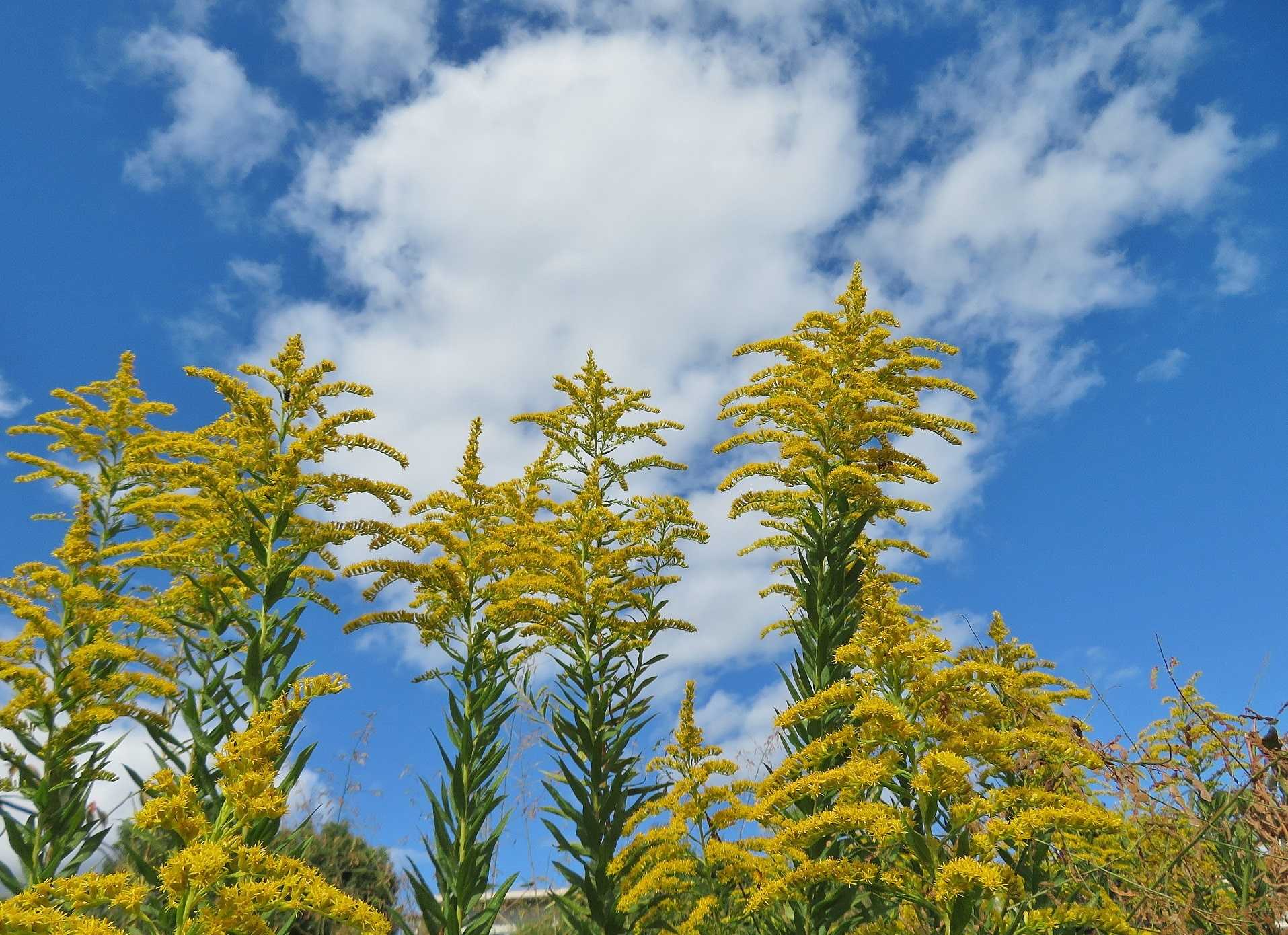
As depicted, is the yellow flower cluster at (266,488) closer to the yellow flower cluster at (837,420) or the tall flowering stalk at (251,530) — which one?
the tall flowering stalk at (251,530)

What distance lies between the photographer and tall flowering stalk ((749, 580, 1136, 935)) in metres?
3.89

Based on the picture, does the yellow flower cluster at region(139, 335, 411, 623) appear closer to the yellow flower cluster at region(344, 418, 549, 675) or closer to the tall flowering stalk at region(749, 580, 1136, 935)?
the yellow flower cluster at region(344, 418, 549, 675)

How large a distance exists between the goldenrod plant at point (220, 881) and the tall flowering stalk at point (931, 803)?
2226 mm

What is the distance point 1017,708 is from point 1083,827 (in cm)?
158

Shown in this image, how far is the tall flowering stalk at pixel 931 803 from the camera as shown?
3.89 meters

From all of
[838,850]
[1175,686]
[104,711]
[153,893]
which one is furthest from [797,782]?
[104,711]

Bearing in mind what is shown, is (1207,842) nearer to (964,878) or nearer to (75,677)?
(964,878)

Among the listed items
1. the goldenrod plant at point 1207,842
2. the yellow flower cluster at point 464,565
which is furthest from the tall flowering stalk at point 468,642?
the goldenrod plant at point 1207,842

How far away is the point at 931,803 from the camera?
4.00 meters

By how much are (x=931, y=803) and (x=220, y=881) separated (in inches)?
120

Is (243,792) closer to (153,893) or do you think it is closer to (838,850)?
(153,893)

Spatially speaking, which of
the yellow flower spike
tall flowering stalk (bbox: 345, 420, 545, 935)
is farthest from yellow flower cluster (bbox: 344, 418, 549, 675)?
the yellow flower spike

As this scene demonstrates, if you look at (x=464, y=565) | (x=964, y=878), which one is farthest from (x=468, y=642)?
(x=964, y=878)

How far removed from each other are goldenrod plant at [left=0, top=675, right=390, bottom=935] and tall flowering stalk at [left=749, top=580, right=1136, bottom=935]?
7.30ft
